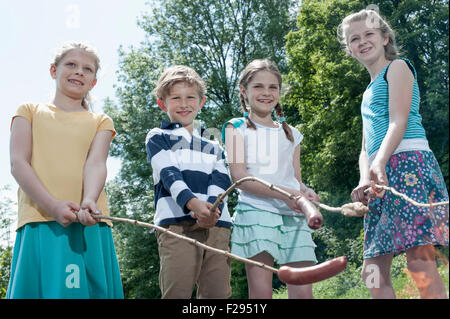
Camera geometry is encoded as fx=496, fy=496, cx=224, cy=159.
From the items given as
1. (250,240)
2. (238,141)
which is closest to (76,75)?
(238,141)

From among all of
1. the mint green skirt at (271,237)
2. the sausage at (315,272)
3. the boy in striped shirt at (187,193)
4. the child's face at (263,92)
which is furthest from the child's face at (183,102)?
the sausage at (315,272)

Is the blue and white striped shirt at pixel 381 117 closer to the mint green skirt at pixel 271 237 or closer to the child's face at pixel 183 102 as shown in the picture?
the mint green skirt at pixel 271 237

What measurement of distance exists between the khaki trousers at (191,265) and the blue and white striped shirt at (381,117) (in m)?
0.92

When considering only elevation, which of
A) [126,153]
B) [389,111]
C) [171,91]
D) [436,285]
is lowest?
[436,285]

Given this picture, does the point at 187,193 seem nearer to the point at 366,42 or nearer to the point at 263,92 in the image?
the point at 263,92

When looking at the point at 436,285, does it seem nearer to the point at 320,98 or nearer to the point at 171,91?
the point at 171,91

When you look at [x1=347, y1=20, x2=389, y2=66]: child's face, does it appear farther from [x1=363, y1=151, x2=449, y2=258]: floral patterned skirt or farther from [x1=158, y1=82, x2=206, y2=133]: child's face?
[x1=158, y1=82, x2=206, y2=133]: child's face

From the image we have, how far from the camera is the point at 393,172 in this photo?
2314 mm

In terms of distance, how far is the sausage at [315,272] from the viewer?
1.51 meters

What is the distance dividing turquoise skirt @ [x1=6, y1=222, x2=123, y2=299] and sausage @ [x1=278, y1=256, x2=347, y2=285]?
1.09m

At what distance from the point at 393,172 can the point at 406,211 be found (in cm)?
21

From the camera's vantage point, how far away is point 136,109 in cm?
1544

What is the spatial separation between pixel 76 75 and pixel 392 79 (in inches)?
64.6

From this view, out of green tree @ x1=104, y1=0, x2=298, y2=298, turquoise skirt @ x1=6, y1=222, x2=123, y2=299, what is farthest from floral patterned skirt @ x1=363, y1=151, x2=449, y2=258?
green tree @ x1=104, y1=0, x2=298, y2=298
